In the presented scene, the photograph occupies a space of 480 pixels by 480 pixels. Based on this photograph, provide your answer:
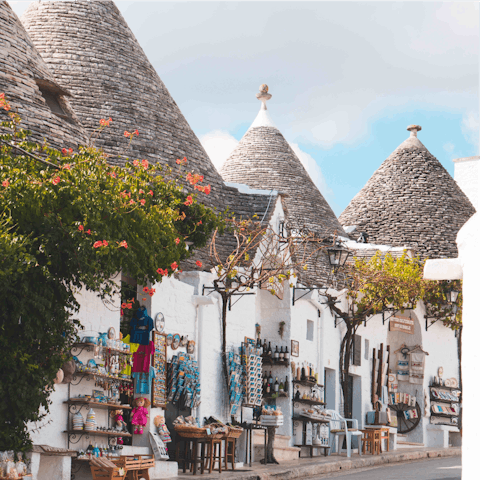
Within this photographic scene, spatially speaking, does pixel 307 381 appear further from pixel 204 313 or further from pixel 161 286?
pixel 161 286

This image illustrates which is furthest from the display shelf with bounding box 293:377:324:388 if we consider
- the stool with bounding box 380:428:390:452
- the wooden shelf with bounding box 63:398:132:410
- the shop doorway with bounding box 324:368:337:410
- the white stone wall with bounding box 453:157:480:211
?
the white stone wall with bounding box 453:157:480:211

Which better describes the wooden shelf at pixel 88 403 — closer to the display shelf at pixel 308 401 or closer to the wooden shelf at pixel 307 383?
the wooden shelf at pixel 307 383

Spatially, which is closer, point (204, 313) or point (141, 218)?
point (141, 218)

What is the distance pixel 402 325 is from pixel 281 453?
352 inches

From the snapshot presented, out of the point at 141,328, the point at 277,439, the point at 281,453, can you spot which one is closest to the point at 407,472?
the point at 281,453

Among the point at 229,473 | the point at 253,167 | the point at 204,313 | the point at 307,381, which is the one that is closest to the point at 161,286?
the point at 204,313

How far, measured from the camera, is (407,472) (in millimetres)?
14773

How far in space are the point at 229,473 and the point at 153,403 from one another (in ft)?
5.56

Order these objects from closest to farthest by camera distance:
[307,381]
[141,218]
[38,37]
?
[141,218]
[38,37]
[307,381]

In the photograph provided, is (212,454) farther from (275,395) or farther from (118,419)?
(275,395)

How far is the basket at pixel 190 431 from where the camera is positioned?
1241cm

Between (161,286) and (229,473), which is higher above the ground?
(161,286)

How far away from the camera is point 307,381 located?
58.1ft

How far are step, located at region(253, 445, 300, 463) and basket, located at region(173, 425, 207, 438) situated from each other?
352 cm
